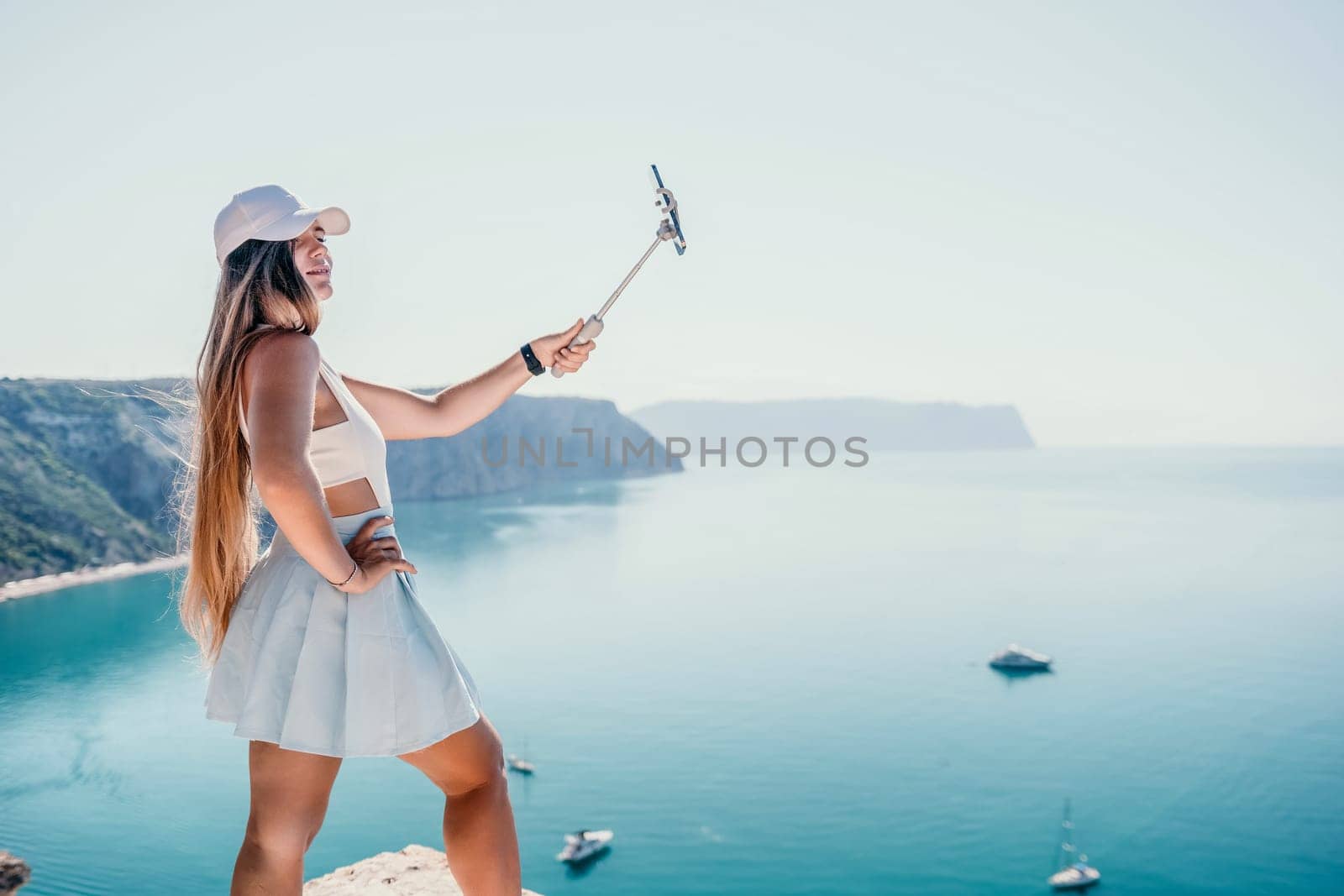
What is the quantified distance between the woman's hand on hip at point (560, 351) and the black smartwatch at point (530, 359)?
1 cm

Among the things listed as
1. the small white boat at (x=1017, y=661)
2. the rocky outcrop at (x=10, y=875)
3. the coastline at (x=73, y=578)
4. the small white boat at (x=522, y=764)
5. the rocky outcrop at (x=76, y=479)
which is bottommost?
the small white boat at (x=522, y=764)

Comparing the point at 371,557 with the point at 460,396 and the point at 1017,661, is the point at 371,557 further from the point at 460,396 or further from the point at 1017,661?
the point at 1017,661

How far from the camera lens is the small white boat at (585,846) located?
2616 centimetres

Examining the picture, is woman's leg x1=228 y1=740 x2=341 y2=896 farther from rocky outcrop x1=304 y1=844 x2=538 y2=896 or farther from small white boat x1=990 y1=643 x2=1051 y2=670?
small white boat x1=990 y1=643 x2=1051 y2=670

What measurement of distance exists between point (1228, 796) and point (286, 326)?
115 feet

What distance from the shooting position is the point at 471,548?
6900 centimetres

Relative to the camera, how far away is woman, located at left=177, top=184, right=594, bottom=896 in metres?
1.72

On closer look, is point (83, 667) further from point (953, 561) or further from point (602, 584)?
point (953, 561)

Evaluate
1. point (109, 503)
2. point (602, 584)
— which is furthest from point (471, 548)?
point (109, 503)

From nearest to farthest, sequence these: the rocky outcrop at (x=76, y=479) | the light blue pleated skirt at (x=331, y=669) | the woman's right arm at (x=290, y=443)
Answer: the woman's right arm at (x=290, y=443) → the light blue pleated skirt at (x=331, y=669) → the rocky outcrop at (x=76, y=479)

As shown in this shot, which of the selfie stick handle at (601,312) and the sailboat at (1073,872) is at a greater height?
the selfie stick handle at (601,312)

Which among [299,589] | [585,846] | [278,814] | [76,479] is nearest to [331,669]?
[299,589]

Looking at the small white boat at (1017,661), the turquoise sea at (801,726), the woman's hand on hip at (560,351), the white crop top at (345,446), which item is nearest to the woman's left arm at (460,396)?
the woman's hand on hip at (560,351)

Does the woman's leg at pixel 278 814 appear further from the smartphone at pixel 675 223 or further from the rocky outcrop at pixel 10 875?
the rocky outcrop at pixel 10 875
